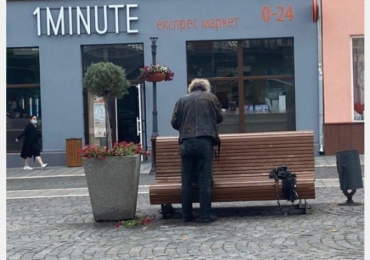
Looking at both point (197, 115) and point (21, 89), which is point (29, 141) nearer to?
point (21, 89)

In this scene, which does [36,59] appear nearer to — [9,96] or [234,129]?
[9,96]

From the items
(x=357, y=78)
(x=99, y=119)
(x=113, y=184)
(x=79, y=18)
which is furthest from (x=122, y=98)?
(x=113, y=184)

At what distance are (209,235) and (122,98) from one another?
46.3ft

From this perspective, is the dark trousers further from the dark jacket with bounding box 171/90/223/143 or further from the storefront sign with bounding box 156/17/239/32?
the storefront sign with bounding box 156/17/239/32

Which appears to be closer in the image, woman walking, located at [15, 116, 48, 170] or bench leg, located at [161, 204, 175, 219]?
bench leg, located at [161, 204, 175, 219]

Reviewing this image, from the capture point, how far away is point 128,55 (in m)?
22.5

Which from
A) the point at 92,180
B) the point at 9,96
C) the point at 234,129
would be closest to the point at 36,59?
the point at 9,96

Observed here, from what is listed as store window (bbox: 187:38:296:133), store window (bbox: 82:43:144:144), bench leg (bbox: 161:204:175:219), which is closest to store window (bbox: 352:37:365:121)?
store window (bbox: 187:38:296:133)

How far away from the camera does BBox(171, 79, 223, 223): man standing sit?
9.58 meters

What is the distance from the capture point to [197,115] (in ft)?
31.7

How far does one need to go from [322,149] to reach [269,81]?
8.18ft

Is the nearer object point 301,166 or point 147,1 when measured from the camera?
point 301,166

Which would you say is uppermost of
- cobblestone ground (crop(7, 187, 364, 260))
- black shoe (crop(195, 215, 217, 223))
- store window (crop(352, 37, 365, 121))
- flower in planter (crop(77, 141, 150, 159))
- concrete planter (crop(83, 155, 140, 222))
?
store window (crop(352, 37, 365, 121))

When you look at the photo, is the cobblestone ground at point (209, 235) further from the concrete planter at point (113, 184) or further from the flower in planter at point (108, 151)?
the flower in planter at point (108, 151)
